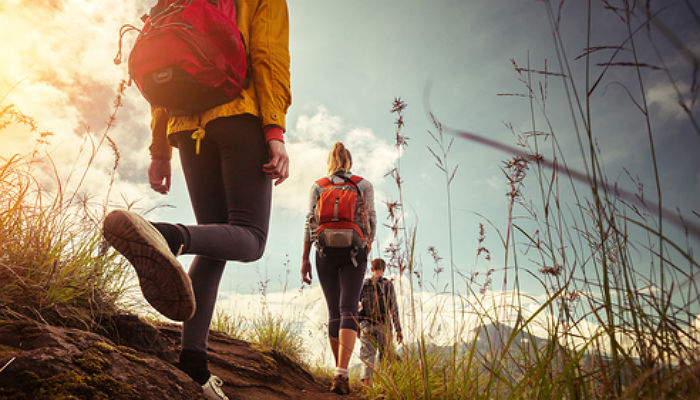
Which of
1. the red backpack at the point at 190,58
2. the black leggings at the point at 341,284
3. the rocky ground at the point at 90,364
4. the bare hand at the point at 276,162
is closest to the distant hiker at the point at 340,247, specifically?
the black leggings at the point at 341,284

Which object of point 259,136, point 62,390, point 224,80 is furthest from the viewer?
point 259,136

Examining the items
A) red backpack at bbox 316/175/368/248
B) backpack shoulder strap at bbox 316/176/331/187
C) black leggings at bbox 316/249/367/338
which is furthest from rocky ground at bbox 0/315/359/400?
backpack shoulder strap at bbox 316/176/331/187

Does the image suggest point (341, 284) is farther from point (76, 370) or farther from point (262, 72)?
point (76, 370)

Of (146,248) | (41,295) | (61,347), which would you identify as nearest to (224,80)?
(146,248)

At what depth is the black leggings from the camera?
125 inches

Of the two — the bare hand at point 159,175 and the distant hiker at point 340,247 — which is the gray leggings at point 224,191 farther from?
the distant hiker at point 340,247

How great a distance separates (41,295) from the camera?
181cm

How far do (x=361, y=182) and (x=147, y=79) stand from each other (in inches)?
90.9

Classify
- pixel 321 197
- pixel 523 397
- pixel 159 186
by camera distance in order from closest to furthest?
pixel 523 397, pixel 159 186, pixel 321 197

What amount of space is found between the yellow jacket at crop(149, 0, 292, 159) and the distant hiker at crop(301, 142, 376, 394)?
1461 millimetres

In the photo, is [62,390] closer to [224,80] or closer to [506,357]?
[224,80]

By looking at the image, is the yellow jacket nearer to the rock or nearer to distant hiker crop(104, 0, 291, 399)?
distant hiker crop(104, 0, 291, 399)

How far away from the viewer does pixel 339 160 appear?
13.0 feet

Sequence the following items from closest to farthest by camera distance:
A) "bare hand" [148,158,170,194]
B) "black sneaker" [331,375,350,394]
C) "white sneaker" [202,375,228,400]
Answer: "white sneaker" [202,375,228,400] < "bare hand" [148,158,170,194] < "black sneaker" [331,375,350,394]
